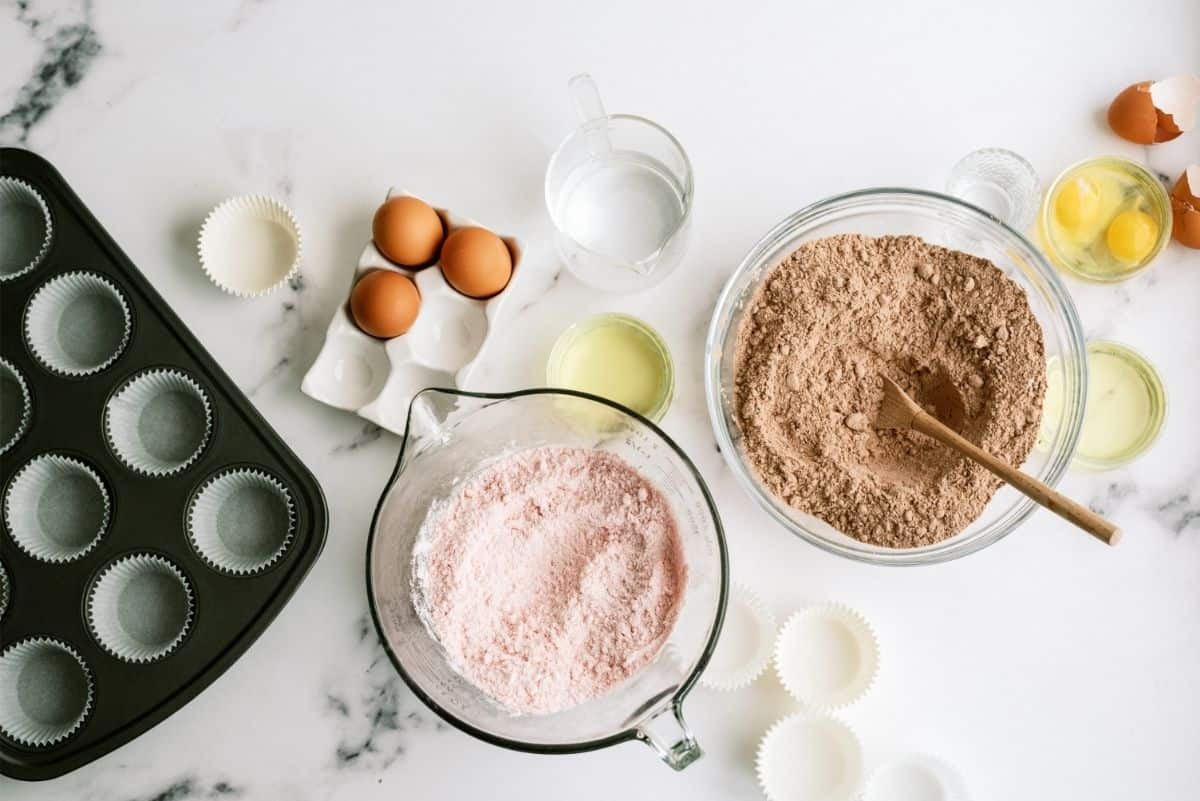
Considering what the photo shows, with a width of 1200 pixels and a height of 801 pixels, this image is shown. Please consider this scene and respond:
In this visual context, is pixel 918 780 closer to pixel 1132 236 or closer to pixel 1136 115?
pixel 1132 236

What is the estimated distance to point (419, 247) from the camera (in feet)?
5.98

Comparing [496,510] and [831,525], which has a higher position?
[496,510]

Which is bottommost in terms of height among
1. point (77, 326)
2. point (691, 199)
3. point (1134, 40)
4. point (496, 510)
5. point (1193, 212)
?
point (1193, 212)

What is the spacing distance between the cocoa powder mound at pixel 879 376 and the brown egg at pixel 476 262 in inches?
21.4

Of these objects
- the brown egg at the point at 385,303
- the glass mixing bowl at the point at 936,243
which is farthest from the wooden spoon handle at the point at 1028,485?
the brown egg at the point at 385,303

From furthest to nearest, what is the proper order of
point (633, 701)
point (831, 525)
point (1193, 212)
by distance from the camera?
1. point (1193, 212)
2. point (831, 525)
3. point (633, 701)

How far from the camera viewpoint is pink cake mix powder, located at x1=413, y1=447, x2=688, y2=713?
1.66 meters

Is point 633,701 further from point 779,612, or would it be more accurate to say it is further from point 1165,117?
point 1165,117

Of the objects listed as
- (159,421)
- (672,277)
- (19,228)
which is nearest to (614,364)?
(672,277)

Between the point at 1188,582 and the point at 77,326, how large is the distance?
2.50 metres

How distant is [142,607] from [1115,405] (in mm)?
2151

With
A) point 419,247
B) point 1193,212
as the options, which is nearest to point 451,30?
point 419,247

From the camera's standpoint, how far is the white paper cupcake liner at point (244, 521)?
187cm

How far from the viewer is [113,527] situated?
1820mm
